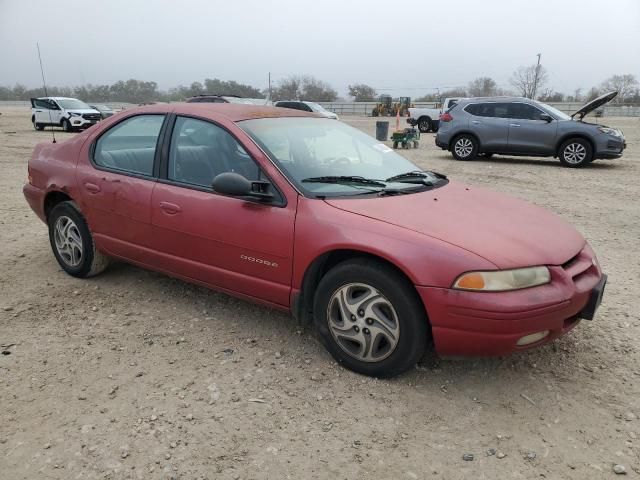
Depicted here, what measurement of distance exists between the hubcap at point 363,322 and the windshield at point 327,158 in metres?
0.62

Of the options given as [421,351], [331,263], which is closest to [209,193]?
[331,263]

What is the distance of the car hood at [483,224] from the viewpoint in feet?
8.45

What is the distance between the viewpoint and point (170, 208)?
3375mm

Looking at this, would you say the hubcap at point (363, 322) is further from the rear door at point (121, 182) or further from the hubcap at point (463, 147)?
the hubcap at point (463, 147)

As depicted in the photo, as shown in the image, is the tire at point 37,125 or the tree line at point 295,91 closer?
the tire at point 37,125

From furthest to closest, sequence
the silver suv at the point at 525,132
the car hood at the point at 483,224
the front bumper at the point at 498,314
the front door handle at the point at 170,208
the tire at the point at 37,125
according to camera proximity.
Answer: the tire at the point at 37,125 < the silver suv at the point at 525,132 < the front door handle at the point at 170,208 < the car hood at the point at 483,224 < the front bumper at the point at 498,314

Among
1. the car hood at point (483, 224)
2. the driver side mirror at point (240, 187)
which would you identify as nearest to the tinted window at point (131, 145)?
the driver side mirror at point (240, 187)

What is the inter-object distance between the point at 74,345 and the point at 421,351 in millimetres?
2171

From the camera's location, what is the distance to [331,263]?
2.96 meters

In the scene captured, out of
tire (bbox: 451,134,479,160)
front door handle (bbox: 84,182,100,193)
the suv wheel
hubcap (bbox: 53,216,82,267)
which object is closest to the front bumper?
front door handle (bbox: 84,182,100,193)

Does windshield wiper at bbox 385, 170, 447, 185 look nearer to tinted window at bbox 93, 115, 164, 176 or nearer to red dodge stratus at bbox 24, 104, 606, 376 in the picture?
red dodge stratus at bbox 24, 104, 606, 376

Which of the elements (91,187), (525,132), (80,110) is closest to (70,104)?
(80,110)

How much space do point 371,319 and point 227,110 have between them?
5.92 ft

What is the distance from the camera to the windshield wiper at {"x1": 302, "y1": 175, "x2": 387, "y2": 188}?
10.1ft
